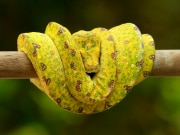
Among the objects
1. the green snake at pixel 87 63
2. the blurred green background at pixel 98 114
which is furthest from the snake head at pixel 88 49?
the blurred green background at pixel 98 114

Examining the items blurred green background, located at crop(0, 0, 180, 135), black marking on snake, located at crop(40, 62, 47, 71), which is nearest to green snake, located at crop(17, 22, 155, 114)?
black marking on snake, located at crop(40, 62, 47, 71)

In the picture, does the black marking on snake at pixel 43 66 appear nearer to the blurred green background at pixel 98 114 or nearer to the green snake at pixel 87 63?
the green snake at pixel 87 63

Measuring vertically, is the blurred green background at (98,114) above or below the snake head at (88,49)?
below

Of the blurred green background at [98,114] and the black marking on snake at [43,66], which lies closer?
the black marking on snake at [43,66]

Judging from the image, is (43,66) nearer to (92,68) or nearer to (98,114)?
(92,68)

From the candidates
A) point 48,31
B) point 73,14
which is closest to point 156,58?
point 48,31

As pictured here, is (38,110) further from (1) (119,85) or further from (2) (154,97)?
(1) (119,85)

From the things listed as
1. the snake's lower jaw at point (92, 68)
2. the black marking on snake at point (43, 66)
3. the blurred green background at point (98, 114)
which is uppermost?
the black marking on snake at point (43, 66)

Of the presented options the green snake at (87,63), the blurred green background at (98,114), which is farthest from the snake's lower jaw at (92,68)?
the blurred green background at (98,114)

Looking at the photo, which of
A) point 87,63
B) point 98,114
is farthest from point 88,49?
point 98,114
